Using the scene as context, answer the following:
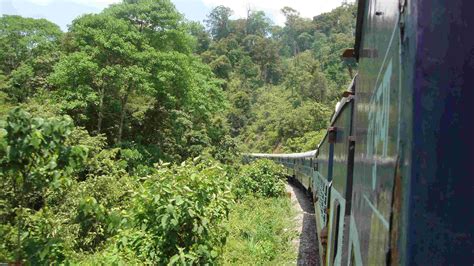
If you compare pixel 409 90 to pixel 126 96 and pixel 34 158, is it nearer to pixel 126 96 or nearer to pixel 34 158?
pixel 34 158

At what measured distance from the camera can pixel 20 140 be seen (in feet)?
13.0

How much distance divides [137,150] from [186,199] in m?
14.3

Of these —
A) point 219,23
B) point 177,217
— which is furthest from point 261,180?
point 219,23

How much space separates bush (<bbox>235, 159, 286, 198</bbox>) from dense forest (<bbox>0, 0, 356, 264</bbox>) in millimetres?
63

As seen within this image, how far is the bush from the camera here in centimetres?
2091

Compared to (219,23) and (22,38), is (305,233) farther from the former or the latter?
(219,23)

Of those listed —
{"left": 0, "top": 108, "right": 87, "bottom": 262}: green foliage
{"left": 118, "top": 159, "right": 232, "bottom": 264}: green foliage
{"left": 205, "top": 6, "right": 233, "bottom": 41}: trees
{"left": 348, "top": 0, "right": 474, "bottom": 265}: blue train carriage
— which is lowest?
{"left": 118, "top": 159, "right": 232, "bottom": 264}: green foliage

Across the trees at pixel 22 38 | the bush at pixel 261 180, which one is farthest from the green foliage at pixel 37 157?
the trees at pixel 22 38

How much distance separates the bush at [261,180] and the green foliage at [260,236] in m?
2.95

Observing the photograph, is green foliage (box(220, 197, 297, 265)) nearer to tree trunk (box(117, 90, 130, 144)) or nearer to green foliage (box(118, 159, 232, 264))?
green foliage (box(118, 159, 232, 264))

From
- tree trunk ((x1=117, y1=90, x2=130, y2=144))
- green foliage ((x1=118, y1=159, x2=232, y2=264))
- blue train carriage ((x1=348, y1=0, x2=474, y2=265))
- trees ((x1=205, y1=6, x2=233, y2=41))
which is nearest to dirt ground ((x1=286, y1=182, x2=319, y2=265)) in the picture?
green foliage ((x1=118, y1=159, x2=232, y2=264))

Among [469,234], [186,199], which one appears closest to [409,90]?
[469,234]

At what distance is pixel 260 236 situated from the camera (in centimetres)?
1238

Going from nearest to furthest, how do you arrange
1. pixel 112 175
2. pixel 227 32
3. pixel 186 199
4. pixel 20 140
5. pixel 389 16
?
pixel 389 16, pixel 20 140, pixel 186 199, pixel 112 175, pixel 227 32
